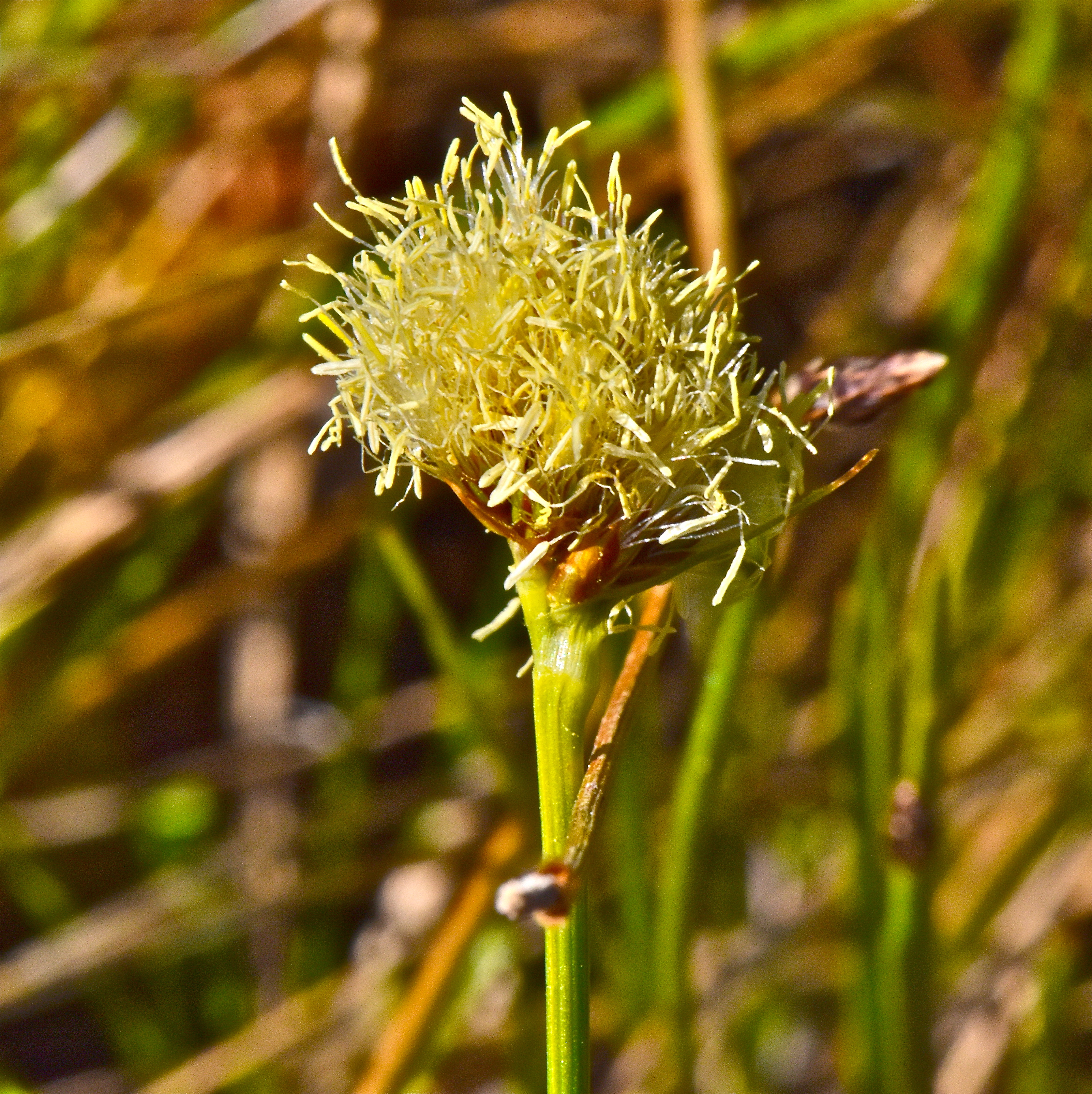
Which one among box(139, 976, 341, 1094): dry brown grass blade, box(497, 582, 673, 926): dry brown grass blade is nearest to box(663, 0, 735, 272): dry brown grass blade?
box(497, 582, 673, 926): dry brown grass blade

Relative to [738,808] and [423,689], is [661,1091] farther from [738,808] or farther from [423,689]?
[423,689]

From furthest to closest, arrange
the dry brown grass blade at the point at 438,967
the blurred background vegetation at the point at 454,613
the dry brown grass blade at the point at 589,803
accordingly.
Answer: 1. the blurred background vegetation at the point at 454,613
2. the dry brown grass blade at the point at 438,967
3. the dry brown grass blade at the point at 589,803

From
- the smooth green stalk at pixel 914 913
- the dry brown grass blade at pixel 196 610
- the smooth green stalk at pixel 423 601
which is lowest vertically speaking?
the smooth green stalk at pixel 914 913

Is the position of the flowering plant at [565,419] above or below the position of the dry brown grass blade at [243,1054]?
above

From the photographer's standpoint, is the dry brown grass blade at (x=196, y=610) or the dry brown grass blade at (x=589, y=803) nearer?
A: the dry brown grass blade at (x=589, y=803)

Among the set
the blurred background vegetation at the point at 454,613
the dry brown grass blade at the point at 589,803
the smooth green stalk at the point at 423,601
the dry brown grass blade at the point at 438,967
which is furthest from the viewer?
the blurred background vegetation at the point at 454,613

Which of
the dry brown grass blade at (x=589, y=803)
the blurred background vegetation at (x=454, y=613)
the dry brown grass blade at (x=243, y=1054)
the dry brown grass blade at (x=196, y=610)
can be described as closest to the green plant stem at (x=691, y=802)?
the blurred background vegetation at (x=454, y=613)

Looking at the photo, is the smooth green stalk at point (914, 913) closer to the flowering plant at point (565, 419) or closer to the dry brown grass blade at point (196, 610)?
the flowering plant at point (565, 419)
